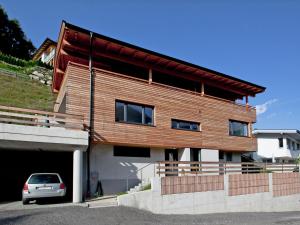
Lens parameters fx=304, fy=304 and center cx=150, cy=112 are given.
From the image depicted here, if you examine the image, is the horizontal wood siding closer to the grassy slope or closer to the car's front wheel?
the car's front wheel

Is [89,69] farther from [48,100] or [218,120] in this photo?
[48,100]

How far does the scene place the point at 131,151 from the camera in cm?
1883

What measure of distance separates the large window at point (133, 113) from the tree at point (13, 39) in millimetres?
42640

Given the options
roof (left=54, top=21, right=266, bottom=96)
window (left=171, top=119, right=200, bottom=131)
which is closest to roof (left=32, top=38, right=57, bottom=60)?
roof (left=54, top=21, right=266, bottom=96)

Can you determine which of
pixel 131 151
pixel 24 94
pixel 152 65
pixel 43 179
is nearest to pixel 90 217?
pixel 43 179

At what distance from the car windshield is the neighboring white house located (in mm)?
33538

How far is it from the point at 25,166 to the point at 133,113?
7858 mm

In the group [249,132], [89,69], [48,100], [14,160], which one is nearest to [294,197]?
[249,132]

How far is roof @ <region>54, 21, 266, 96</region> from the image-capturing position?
55.4ft

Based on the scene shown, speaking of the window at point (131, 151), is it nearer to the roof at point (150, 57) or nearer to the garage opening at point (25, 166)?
the garage opening at point (25, 166)

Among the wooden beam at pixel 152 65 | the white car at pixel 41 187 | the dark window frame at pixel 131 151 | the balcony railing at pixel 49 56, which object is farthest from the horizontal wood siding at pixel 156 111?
the balcony railing at pixel 49 56

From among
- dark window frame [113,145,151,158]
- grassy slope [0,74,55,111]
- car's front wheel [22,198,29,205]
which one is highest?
grassy slope [0,74,55,111]

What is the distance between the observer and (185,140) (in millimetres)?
20781

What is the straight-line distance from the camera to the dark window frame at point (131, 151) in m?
18.1
